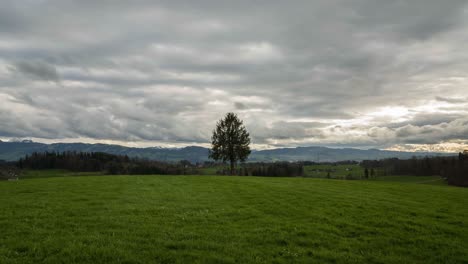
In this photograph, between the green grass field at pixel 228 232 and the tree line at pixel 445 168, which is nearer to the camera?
the green grass field at pixel 228 232

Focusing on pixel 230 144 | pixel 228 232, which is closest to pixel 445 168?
pixel 230 144

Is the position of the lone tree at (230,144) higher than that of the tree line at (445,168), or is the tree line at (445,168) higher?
the lone tree at (230,144)

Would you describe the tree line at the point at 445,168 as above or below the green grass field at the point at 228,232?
below

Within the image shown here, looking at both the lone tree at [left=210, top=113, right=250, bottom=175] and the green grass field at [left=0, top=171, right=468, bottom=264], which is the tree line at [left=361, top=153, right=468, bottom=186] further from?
the green grass field at [left=0, top=171, right=468, bottom=264]

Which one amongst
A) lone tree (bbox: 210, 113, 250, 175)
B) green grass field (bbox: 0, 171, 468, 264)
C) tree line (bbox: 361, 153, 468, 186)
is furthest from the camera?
tree line (bbox: 361, 153, 468, 186)

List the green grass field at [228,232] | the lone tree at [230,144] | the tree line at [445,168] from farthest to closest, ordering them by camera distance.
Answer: the tree line at [445,168]
the lone tree at [230,144]
the green grass field at [228,232]

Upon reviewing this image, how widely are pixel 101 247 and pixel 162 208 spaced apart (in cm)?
858

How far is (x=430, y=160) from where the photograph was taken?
183m

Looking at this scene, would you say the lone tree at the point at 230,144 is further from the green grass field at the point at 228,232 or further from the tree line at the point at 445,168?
the tree line at the point at 445,168

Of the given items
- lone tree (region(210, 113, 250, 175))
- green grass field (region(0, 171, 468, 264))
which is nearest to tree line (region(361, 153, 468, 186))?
lone tree (region(210, 113, 250, 175))

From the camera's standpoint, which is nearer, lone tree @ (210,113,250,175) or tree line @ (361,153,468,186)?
lone tree @ (210,113,250,175)

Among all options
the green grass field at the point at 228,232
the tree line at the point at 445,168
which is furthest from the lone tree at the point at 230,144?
the tree line at the point at 445,168

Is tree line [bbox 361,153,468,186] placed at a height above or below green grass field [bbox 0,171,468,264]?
below

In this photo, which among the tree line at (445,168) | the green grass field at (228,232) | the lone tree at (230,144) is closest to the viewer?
the green grass field at (228,232)
